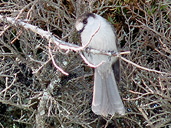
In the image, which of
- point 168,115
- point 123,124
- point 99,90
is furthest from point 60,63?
point 168,115

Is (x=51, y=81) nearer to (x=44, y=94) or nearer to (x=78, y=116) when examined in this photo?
(x=44, y=94)

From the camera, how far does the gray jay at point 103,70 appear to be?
3252 millimetres

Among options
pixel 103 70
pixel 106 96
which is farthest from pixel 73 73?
pixel 106 96

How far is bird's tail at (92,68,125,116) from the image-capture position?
3.22m

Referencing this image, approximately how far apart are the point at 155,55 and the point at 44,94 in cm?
129

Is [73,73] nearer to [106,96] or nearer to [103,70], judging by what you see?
[103,70]

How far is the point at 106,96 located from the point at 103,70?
1.12ft

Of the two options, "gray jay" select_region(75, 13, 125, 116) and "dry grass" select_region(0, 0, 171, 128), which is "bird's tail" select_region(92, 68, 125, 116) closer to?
"gray jay" select_region(75, 13, 125, 116)

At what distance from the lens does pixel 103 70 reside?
3.61 m

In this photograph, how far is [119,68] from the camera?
11.5 ft

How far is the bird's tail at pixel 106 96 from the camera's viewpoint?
10.6 ft

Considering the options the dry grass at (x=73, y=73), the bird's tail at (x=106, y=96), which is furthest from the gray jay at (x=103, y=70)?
the dry grass at (x=73, y=73)

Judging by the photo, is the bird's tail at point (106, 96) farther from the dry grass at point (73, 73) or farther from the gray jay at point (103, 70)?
the dry grass at point (73, 73)

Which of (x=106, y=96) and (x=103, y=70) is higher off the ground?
(x=103, y=70)
